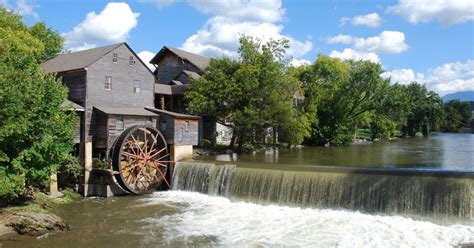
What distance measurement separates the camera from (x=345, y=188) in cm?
1727

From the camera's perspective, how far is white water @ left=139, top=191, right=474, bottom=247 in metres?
13.2

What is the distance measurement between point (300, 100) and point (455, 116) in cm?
6777

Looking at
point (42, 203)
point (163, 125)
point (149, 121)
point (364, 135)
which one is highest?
point (149, 121)

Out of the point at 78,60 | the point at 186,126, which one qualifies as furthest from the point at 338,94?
the point at 78,60

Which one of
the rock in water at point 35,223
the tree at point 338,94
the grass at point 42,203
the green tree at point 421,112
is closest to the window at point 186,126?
the grass at point 42,203

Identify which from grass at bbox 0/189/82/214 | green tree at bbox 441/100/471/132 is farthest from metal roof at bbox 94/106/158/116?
green tree at bbox 441/100/471/132

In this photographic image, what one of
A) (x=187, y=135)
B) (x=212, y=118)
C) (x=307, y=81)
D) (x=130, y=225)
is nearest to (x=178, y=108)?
(x=212, y=118)

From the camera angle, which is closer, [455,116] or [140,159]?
[140,159]

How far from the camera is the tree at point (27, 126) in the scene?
48.3ft

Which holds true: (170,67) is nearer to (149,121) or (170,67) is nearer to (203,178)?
(149,121)

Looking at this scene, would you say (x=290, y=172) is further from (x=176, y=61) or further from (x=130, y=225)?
(x=176, y=61)

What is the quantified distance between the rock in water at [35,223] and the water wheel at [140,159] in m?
6.37

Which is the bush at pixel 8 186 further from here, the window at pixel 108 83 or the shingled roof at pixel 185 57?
the shingled roof at pixel 185 57

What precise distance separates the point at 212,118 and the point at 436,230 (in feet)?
72.1
